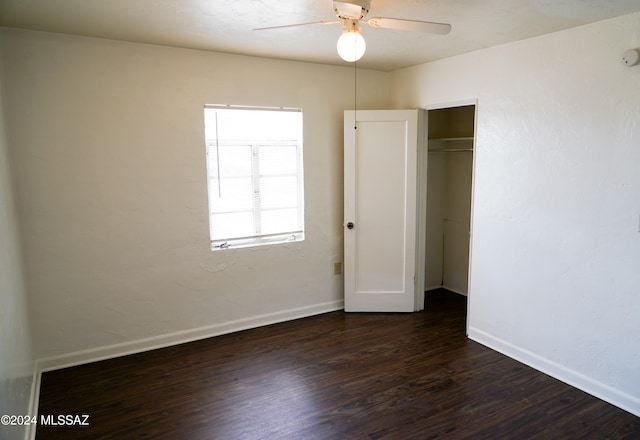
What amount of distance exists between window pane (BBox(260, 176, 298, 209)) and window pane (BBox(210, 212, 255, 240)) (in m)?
0.22

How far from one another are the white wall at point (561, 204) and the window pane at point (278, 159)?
1.58 meters

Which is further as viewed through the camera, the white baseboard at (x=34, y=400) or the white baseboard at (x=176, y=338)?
the white baseboard at (x=176, y=338)

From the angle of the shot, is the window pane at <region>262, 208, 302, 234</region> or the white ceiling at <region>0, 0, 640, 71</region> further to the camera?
the window pane at <region>262, 208, 302, 234</region>

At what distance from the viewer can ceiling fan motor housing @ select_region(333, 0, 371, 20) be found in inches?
75.9

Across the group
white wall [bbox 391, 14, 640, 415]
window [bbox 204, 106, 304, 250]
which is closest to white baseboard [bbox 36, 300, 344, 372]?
window [bbox 204, 106, 304, 250]

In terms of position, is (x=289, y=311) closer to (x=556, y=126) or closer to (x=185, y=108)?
(x=185, y=108)

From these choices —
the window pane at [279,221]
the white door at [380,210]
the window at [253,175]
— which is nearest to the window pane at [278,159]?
the window at [253,175]

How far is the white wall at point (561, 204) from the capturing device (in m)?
2.60

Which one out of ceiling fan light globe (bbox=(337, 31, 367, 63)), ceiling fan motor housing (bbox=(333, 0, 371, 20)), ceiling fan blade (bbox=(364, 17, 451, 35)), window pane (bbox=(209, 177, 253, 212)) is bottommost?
window pane (bbox=(209, 177, 253, 212))

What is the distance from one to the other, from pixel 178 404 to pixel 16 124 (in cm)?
220

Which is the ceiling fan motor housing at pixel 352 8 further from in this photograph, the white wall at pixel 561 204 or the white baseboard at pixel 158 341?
the white baseboard at pixel 158 341

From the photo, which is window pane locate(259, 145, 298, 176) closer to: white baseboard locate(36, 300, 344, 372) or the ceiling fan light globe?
white baseboard locate(36, 300, 344, 372)

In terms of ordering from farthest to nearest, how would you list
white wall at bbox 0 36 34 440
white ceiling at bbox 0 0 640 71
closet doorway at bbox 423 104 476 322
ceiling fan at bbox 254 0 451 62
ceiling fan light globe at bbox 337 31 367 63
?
1. closet doorway at bbox 423 104 476 322
2. white ceiling at bbox 0 0 640 71
3. ceiling fan light globe at bbox 337 31 367 63
4. ceiling fan at bbox 254 0 451 62
5. white wall at bbox 0 36 34 440

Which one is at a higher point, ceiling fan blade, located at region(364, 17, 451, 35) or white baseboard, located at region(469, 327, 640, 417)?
ceiling fan blade, located at region(364, 17, 451, 35)
